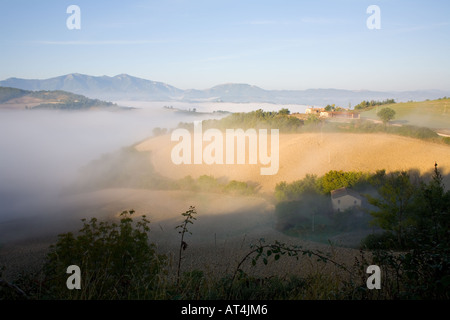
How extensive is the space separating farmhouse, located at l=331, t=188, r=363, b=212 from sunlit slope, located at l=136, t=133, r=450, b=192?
7752mm

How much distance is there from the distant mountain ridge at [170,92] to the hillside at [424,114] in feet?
5.63

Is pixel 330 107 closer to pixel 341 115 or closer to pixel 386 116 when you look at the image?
pixel 341 115

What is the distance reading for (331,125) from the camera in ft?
134

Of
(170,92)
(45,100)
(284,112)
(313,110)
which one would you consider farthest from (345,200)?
(45,100)

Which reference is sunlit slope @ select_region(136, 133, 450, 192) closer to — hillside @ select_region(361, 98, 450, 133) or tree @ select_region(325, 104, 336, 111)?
hillside @ select_region(361, 98, 450, 133)

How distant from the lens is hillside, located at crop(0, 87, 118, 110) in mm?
77562

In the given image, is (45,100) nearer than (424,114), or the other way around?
(424,114)

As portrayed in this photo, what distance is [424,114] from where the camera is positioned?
4281cm

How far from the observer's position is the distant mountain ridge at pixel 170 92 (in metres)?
49.7

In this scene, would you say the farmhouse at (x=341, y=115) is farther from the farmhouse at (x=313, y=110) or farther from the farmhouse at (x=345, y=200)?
the farmhouse at (x=345, y=200)

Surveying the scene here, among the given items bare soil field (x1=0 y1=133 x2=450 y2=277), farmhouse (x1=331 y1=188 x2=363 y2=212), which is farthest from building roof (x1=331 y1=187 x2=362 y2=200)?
bare soil field (x1=0 y1=133 x2=450 y2=277)
